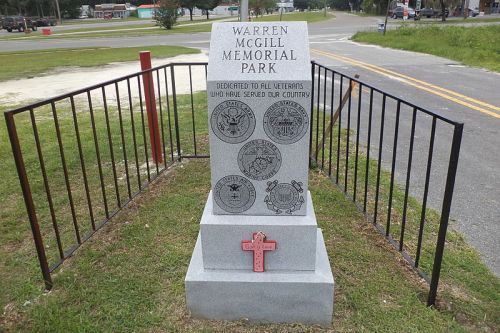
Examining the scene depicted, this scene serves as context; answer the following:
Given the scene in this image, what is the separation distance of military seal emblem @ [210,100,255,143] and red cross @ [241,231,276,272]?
59 centimetres

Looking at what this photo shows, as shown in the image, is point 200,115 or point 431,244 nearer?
point 431,244

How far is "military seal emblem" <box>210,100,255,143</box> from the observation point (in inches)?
95.4

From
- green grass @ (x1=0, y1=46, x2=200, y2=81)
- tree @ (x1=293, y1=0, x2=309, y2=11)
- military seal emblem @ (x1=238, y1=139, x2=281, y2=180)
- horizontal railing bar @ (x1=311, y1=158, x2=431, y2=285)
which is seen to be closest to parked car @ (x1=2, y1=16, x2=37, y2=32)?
green grass @ (x1=0, y1=46, x2=200, y2=81)

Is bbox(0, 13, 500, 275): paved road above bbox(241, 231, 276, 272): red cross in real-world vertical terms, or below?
below

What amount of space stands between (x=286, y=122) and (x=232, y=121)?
0.31m

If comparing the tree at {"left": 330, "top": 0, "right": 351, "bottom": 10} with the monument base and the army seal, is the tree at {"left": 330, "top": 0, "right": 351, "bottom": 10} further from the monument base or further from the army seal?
the monument base

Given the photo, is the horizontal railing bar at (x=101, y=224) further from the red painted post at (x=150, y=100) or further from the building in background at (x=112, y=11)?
the building in background at (x=112, y=11)

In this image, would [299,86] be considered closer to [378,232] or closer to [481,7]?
[378,232]

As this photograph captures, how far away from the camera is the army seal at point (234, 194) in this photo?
2566 mm

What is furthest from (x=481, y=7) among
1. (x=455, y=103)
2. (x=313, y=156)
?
(x=313, y=156)

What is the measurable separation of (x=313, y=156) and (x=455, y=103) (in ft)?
14.4

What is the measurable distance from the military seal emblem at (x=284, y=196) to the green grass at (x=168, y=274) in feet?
2.32

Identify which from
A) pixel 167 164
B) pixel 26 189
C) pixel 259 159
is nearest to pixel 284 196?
pixel 259 159

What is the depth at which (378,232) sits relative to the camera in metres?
3.53
